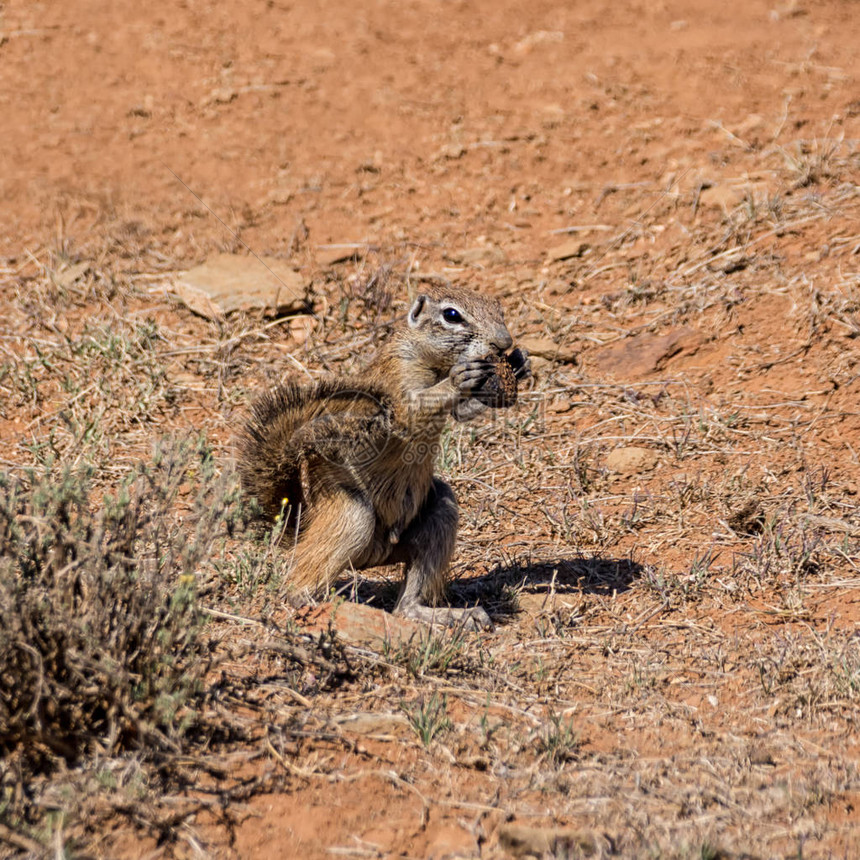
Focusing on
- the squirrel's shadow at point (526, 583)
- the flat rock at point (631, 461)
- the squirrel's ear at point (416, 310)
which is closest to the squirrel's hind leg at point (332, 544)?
the squirrel's shadow at point (526, 583)

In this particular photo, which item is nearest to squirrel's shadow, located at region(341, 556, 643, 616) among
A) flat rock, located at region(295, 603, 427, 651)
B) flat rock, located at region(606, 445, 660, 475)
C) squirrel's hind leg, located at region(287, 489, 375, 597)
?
squirrel's hind leg, located at region(287, 489, 375, 597)

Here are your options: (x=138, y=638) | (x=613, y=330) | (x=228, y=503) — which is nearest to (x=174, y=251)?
(x=613, y=330)

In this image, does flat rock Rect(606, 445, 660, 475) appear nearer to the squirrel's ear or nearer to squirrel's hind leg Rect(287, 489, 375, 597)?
the squirrel's ear

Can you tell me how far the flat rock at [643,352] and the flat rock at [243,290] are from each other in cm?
219

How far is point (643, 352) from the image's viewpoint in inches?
299

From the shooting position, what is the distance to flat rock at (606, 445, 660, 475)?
261 inches

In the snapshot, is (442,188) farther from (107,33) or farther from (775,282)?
(107,33)

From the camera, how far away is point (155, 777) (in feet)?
11.1

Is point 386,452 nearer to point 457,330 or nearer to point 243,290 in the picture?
point 457,330

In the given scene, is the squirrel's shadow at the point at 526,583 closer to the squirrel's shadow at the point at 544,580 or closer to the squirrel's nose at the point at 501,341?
the squirrel's shadow at the point at 544,580

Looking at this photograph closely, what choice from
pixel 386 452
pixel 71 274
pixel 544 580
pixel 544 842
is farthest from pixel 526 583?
pixel 71 274

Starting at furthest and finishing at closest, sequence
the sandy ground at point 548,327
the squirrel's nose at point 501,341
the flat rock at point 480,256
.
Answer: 1. the flat rock at point 480,256
2. the squirrel's nose at point 501,341
3. the sandy ground at point 548,327

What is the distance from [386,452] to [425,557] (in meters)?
Answer: 0.52

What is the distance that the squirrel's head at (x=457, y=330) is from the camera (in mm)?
5371
